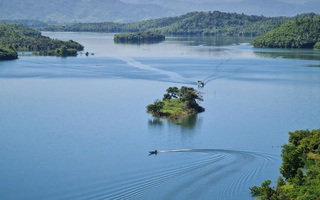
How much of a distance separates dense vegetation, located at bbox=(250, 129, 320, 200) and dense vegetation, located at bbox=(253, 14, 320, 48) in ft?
163

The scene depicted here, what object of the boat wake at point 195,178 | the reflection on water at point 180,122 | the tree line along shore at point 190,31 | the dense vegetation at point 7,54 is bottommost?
the boat wake at point 195,178

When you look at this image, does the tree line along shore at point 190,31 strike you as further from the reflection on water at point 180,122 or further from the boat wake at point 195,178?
the boat wake at point 195,178

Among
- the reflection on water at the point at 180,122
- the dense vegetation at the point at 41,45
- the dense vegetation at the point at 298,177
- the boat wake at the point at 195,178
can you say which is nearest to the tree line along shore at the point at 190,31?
the dense vegetation at the point at 41,45

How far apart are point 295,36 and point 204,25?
4964cm

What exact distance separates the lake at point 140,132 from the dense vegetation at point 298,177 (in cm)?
103

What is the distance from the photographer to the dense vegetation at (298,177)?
14.6 meters

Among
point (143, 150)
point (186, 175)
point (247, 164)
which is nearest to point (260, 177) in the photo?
point (247, 164)

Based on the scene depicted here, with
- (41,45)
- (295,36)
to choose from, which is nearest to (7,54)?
(41,45)

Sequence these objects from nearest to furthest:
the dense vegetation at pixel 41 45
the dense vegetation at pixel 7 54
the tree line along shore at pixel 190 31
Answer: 1. the dense vegetation at pixel 7 54
2. the dense vegetation at pixel 41 45
3. the tree line along shore at pixel 190 31

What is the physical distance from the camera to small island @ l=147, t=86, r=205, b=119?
2712 cm

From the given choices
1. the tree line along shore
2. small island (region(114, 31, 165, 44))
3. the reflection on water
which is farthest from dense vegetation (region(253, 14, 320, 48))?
the reflection on water

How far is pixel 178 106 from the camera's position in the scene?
2827 cm

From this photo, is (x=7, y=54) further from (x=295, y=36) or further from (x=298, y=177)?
(x=298, y=177)

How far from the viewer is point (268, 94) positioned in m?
33.7
